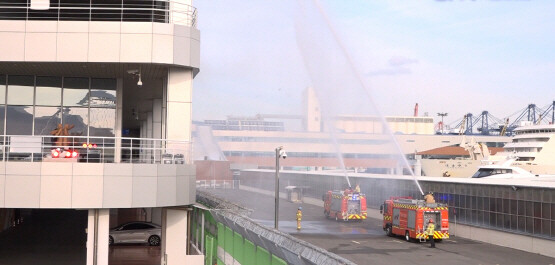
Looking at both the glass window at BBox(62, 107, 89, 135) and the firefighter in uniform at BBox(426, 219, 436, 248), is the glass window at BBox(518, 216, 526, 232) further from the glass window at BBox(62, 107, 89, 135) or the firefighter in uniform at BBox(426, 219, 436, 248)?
the glass window at BBox(62, 107, 89, 135)

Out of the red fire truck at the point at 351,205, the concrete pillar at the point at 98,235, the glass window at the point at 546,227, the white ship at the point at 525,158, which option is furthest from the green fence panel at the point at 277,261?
the white ship at the point at 525,158

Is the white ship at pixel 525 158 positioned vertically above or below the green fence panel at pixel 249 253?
above

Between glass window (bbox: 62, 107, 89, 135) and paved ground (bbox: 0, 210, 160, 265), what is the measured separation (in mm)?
5836

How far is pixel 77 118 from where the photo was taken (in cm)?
2767

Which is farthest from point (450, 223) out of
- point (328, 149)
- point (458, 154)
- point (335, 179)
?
point (458, 154)

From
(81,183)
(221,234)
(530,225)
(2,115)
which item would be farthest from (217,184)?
(221,234)

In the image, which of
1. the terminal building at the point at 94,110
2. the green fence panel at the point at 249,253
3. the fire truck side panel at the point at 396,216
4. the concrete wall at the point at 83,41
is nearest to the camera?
the green fence panel at the point at 249,253

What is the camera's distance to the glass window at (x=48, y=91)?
2705cm

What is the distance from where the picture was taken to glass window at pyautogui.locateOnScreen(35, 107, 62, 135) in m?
27.1

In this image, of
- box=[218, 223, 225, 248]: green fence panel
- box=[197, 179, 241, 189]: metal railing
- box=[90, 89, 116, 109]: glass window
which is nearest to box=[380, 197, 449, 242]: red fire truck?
box=[90, 89, 116, 109]: glass window

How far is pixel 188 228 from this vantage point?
24.8m

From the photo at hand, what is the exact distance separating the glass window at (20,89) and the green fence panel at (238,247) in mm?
13297

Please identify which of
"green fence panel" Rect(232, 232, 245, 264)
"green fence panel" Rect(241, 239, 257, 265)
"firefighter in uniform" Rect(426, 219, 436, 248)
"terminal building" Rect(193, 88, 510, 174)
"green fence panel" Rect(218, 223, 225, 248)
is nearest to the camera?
"green fence panel" Rect(241, 239, 257, 265)

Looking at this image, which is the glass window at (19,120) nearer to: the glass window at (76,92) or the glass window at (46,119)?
the glass window at (46,119)
